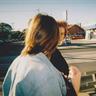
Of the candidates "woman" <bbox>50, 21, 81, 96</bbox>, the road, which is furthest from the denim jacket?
the road

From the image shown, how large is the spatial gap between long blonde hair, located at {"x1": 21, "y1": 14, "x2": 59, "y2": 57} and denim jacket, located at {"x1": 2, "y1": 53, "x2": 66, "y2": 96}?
80mm

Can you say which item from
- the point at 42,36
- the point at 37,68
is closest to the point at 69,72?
the point at 42,36

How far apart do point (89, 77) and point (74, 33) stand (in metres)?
92.1

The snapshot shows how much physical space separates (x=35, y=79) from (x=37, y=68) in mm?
63

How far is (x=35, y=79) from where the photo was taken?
65.9 inches

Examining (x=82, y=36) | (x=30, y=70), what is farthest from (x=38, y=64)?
(x=82, y=36)

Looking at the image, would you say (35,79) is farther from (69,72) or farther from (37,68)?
(69,72)

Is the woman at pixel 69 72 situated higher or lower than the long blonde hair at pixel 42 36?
lower

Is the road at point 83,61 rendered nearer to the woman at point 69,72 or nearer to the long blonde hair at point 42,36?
the woman at point 69,72

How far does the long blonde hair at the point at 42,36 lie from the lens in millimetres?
1842

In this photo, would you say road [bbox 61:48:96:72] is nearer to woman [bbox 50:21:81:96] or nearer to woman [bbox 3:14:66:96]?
woman [bbox 50:21:81:96]

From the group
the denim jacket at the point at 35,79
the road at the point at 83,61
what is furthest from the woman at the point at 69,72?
the road at the point at 83,61

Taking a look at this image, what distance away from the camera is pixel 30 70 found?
170 centimetres

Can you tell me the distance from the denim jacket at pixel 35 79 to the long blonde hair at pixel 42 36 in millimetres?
80
